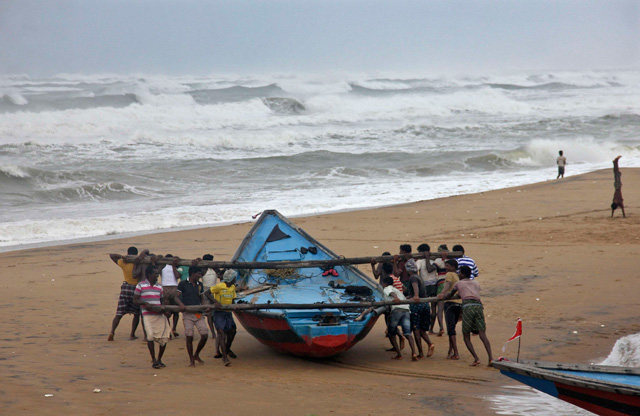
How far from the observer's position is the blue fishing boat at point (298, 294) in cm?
698

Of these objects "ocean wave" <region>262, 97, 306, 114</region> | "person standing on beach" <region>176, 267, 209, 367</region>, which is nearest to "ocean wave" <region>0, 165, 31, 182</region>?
"person standing on beach" <region>176, 267, 209, 367</region>

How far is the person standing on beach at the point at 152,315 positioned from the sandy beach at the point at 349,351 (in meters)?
0.28

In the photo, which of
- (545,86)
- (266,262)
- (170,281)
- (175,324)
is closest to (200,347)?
(170,281)

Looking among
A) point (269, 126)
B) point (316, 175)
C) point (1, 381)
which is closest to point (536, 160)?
point (316, 175)

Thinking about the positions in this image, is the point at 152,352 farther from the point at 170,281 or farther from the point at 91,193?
the point at 91,193

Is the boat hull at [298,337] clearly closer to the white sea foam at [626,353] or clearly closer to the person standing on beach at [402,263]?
the person standing on beach at [402,263]

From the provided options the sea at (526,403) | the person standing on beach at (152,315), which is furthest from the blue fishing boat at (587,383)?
the person standing on beach at (152,315)

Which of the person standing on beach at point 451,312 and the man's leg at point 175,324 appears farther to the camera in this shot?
the man's leg at point 175,324

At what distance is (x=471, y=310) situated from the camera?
7.08 meters

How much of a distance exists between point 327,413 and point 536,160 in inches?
964

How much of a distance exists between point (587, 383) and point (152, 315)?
4211 millimetres

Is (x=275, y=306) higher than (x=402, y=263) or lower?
lower

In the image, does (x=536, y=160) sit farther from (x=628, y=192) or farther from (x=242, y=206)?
(x=242, y=206)

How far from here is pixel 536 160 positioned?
→ 28.4 m
